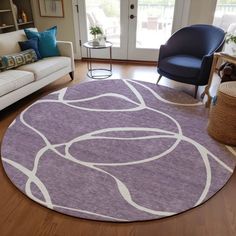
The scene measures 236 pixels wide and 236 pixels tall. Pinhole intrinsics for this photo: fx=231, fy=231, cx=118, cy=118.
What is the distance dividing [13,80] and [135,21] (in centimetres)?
260

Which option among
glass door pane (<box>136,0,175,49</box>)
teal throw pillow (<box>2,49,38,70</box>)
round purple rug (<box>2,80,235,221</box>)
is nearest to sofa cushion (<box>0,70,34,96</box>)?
teal throw pillow (<box>2,49,38,70</box>)

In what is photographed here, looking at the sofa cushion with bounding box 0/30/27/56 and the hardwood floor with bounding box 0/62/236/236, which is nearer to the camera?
the hardwood floor with bounding box 0/62/236/236

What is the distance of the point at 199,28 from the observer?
336 cm

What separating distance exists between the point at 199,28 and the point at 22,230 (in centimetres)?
329

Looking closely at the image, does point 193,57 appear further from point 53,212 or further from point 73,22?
point 53,212

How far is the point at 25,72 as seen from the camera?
2.94 meters

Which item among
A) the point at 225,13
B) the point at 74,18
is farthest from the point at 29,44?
the point at 225,13

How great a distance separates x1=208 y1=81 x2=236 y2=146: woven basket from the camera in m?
2.12

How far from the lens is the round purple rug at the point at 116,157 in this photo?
1.70m

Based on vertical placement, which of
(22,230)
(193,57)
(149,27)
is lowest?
(22,230)

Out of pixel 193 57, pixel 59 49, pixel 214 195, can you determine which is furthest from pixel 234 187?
pixel 59 49

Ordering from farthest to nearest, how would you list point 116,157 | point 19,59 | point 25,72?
point 19,59, point 25,72, point 116,157

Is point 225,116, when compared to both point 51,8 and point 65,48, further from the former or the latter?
point 51,8

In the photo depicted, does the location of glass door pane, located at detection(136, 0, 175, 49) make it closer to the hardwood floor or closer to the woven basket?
the woven basket
